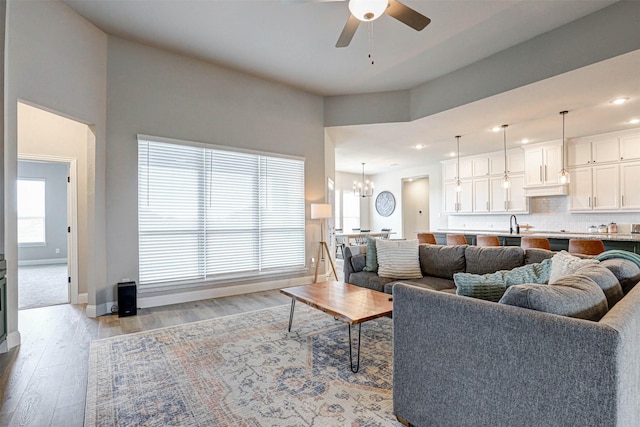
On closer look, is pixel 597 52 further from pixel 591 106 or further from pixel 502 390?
pixel 502 390

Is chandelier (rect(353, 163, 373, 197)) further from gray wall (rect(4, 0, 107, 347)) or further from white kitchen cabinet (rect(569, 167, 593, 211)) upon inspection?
gray wall (rect(4, 0, 107, 347))

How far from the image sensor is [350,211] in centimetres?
1110

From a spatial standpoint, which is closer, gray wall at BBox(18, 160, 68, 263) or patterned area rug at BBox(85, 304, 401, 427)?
patterned area rug at BBox(85, 304, 401, 427)

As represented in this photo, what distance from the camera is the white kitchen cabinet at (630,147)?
536 cm

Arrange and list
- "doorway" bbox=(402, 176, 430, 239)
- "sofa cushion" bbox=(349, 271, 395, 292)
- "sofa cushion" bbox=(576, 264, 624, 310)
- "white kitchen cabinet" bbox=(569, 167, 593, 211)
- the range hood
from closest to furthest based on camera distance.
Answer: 1. "sofa cushion" bbox=(576, 264, 624, 310)
2. "sofa cushion" bbox=(349, 271, 395, 292)
3. "white kitchen cabinet" bbox=(569, 167, 593, 211)
4. the range hood
5. "doorway" bbox=(402, 176, 430, 239)

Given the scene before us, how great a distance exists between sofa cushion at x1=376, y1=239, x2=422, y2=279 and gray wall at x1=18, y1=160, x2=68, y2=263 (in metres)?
8.47

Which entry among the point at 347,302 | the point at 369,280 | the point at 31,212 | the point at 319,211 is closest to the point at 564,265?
the point at 347,302

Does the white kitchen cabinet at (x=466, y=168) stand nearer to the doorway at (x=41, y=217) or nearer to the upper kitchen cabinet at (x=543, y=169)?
the upper kitchen cabinet at (x=543, y=169)

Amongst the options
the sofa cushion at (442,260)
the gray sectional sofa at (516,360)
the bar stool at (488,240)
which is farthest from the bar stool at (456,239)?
the gray sectional sofa at (516,360)

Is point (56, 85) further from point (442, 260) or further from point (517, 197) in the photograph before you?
point (517, 197)

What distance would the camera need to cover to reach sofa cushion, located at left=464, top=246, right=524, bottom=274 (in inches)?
126

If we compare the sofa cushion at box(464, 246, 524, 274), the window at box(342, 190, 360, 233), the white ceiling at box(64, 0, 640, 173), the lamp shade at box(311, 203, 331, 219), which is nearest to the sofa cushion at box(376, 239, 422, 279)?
the sofa cushion at box(464, 246, 524, 274)

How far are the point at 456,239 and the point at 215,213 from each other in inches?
160

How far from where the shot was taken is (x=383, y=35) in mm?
3623
